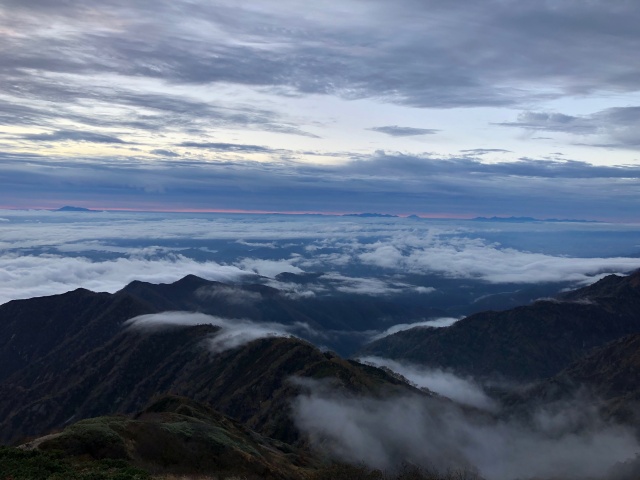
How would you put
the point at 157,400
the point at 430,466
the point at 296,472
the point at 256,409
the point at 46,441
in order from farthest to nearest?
1. the point at 256,409
2. the point at 430,466
3. the point at 157,400
4. the point at 296,472
5. the point at 46,441

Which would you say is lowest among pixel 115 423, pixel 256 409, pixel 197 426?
pixel 256 409

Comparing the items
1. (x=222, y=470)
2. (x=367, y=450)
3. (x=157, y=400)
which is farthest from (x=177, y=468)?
(x=367, y=450)

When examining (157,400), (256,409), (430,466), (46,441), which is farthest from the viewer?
(256,409)

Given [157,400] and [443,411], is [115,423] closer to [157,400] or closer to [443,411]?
[157,400]

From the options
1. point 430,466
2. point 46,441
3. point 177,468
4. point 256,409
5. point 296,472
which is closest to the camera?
point 46,441

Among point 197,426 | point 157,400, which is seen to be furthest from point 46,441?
point 157,400

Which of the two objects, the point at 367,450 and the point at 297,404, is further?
the point at 297,404

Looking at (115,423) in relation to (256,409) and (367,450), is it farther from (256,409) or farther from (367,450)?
(256,409)

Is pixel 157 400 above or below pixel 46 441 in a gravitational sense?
below

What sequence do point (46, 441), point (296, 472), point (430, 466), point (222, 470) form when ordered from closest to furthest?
1. point (46, 441)
2. point (222, 470)
3. point (296, 472)
4. point (430, 466)
